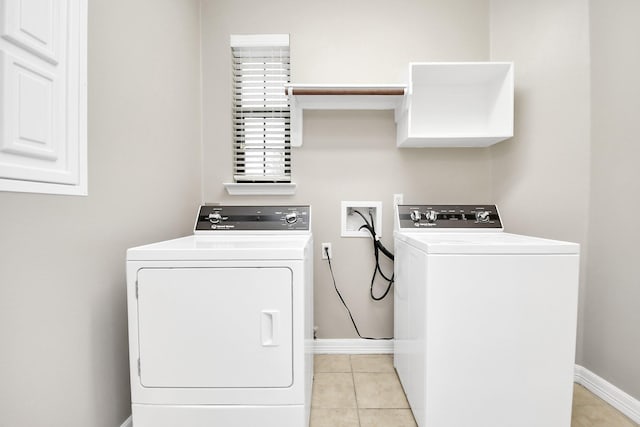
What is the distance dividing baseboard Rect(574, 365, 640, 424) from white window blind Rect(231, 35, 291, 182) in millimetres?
2159

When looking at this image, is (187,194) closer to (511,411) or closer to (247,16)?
(247,16)

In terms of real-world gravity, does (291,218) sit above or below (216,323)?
above

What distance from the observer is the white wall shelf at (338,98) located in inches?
67.9

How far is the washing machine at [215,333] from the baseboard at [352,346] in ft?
3.24

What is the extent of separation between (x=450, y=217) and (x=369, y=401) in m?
1.16

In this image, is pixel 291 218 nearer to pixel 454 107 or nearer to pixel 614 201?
pixel 454 107

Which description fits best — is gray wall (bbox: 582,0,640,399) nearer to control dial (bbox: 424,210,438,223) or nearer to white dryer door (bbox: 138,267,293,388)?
control dial (bbox: 424,210,438,223)

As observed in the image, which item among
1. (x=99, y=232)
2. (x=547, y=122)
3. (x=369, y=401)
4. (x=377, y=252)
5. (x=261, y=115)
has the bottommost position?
(x=369, y=401)

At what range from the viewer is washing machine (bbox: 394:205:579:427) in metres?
1.16

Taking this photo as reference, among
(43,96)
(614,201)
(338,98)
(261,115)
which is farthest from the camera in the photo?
(261,115)

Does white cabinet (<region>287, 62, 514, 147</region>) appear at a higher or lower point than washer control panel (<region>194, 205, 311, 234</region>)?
higher

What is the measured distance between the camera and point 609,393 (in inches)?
58.8

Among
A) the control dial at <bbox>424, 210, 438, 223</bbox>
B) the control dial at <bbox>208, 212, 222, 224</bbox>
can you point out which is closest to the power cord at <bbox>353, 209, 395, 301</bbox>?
the control dial at <bbox>424, 210, 438, 223</bbox>

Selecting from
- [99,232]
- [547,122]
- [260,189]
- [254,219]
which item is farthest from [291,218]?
[547,122]
